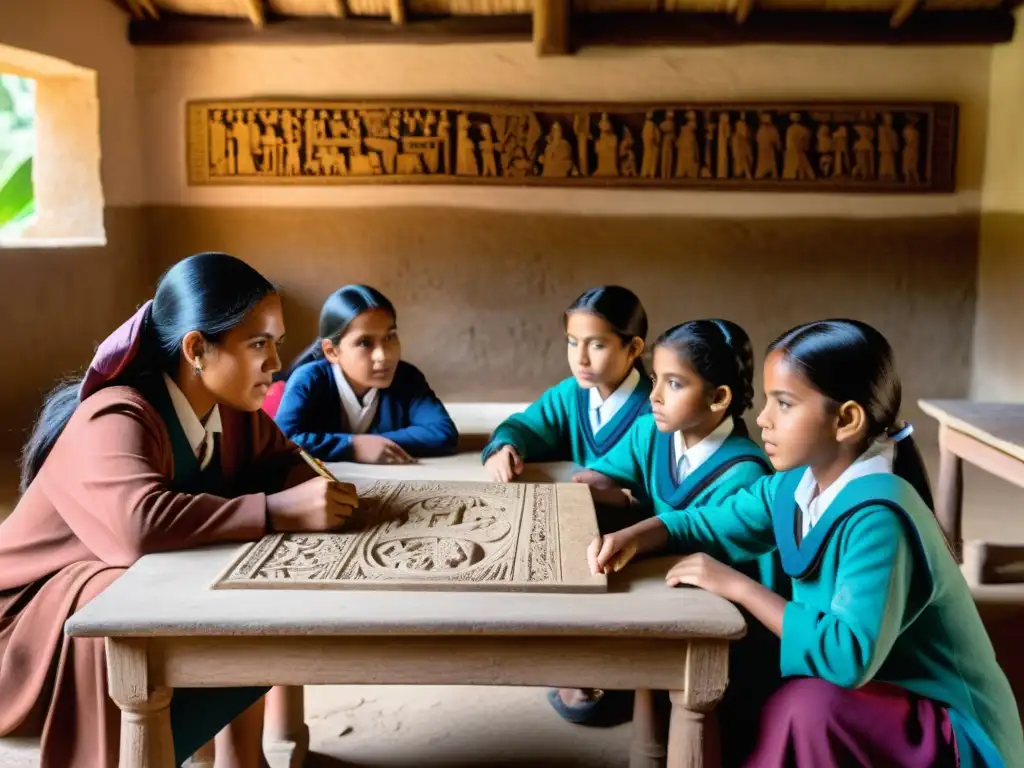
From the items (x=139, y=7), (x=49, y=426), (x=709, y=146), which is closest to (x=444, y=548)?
(x=49, y=426)

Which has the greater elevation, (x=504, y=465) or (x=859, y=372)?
(x=859, y=372)

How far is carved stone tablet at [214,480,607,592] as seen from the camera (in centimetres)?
143

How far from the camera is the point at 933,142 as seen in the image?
6211 millimetres

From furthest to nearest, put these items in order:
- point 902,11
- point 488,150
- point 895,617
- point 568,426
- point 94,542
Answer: point 488,150
point 902,11
point 568,426
point 94,542
point 895,617

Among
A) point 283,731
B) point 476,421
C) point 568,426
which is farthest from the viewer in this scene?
point 476,421

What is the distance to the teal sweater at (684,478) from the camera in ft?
6.56

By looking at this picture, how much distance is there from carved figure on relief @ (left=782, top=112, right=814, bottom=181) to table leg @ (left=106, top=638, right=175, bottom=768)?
223 inches

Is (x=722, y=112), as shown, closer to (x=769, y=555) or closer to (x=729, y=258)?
(x=729, y=258)

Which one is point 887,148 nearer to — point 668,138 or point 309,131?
point 668,138

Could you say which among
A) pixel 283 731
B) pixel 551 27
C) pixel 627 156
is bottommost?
pixel 283 731

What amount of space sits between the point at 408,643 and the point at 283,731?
1.11 metres

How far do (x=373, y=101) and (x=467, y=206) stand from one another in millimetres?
920

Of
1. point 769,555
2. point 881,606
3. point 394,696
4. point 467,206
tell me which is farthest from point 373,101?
point 881,606

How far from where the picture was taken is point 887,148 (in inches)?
244
